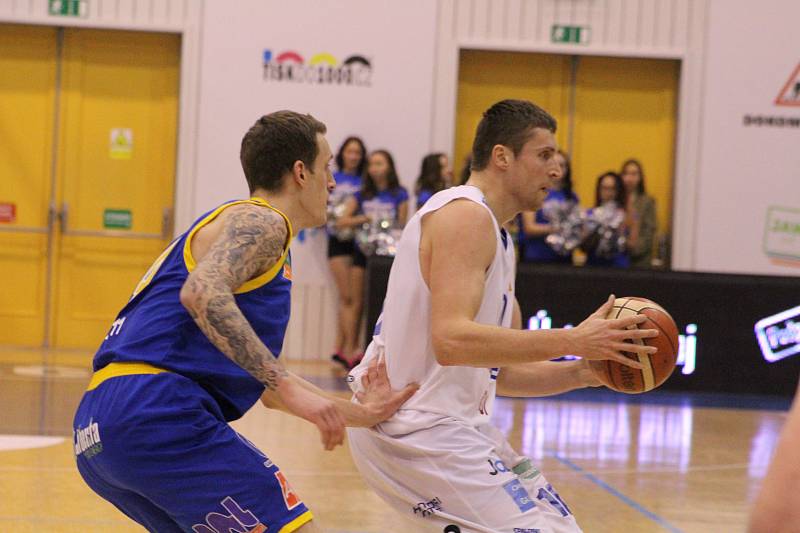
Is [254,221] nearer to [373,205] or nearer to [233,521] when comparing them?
[233,521]

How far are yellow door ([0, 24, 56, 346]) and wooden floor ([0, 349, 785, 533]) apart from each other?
191 cm

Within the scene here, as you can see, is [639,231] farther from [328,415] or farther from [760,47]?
[328,415]

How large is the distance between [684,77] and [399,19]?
2.97 m

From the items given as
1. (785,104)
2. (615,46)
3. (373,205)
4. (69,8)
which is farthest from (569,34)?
(69,8)

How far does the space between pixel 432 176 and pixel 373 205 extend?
2.14 feet

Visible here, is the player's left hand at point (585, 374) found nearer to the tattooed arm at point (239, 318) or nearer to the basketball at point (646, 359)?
the basketball at point (646, 359)

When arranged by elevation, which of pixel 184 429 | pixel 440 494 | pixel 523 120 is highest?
pixel 523 120

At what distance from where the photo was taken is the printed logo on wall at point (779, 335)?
9.52 metres

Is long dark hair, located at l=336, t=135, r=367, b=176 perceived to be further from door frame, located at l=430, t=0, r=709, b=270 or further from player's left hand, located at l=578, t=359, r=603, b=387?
player's left hand, located at l=578, t=359, r=603, b=387

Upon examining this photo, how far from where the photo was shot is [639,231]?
10852 mm

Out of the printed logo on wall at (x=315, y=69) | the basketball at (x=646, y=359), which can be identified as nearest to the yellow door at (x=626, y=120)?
the printed logo on wall at (x=315, y=69)

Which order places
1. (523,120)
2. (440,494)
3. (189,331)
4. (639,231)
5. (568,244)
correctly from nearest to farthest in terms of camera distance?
(189,331) < (440,494) < (523,120) < (568,244) < (639,231)

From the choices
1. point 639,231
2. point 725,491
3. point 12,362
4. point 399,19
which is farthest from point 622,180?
point 12,362

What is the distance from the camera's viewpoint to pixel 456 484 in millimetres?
2932
